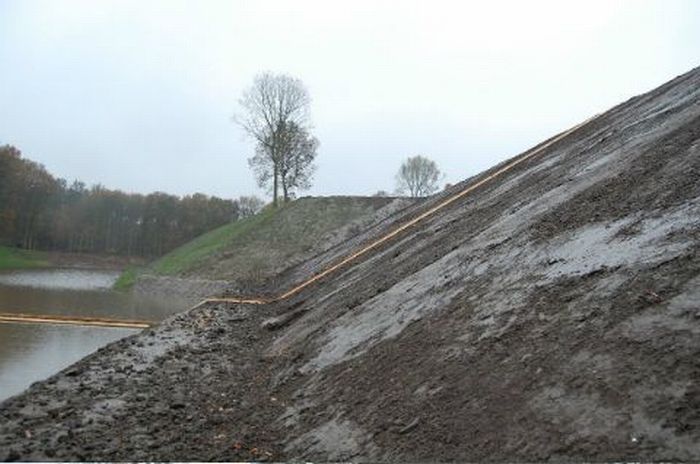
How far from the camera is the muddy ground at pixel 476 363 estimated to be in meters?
4.02

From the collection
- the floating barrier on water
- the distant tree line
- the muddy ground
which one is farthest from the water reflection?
the distant tree line

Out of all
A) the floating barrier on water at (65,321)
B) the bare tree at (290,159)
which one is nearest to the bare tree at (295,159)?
the bare tree at (290,159)

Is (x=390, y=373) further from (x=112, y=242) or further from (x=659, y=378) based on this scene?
(x=112, y=242)

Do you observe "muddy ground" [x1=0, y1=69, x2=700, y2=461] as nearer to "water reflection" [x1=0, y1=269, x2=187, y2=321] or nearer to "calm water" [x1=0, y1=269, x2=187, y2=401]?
"calm water" [x1=0, y1=269, x2=187, y2=401]

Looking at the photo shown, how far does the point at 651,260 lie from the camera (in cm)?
562

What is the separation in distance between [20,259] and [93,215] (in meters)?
16.5

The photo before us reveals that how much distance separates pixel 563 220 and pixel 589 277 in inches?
107

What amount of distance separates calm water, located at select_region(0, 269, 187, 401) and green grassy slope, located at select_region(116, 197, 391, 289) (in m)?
5.91

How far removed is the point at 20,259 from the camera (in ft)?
190

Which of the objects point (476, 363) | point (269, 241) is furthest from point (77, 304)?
point (476, 363)

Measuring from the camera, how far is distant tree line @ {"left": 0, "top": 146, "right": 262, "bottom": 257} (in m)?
65.2

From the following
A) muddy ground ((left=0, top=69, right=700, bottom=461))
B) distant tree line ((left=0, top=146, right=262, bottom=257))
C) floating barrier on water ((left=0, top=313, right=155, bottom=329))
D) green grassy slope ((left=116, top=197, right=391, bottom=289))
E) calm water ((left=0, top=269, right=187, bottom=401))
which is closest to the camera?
muddy ground ((left=0, top=69, right=700, bottom=461))

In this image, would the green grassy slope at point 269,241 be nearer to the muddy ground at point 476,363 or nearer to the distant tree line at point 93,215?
the muddy ground at point 476,363

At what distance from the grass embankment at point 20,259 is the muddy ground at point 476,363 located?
159 ft
